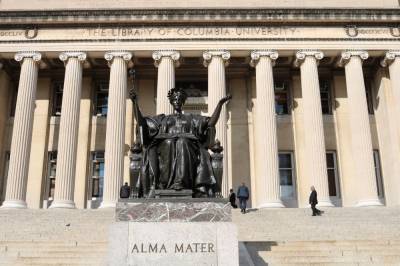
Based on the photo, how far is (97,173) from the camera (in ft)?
99.3

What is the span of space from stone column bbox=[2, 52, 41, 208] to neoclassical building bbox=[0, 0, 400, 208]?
0.06 m

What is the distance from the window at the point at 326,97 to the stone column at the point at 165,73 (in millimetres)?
10132

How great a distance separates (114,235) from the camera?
29.3ft

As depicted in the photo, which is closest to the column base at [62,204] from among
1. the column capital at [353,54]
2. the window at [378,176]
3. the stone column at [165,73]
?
the stone column at [165,73]

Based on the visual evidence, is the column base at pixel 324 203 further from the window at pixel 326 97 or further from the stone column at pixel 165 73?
the stone column at pixel 165 73

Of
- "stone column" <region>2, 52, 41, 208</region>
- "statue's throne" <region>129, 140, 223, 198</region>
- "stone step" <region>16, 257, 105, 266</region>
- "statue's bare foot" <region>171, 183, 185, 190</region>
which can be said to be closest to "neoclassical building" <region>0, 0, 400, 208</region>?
"stone column" <region>2, 52, 41, 208</region>

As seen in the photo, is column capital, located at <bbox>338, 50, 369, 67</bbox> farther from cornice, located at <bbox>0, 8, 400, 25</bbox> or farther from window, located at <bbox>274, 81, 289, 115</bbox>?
window, located at <bbox>274, 81, 289, 115</bbox>

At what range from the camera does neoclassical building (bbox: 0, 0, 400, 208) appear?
26.4 metres

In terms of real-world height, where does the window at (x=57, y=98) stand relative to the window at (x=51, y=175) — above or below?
above

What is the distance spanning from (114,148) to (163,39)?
22.5 ft

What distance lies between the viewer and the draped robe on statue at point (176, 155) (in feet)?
32.5
